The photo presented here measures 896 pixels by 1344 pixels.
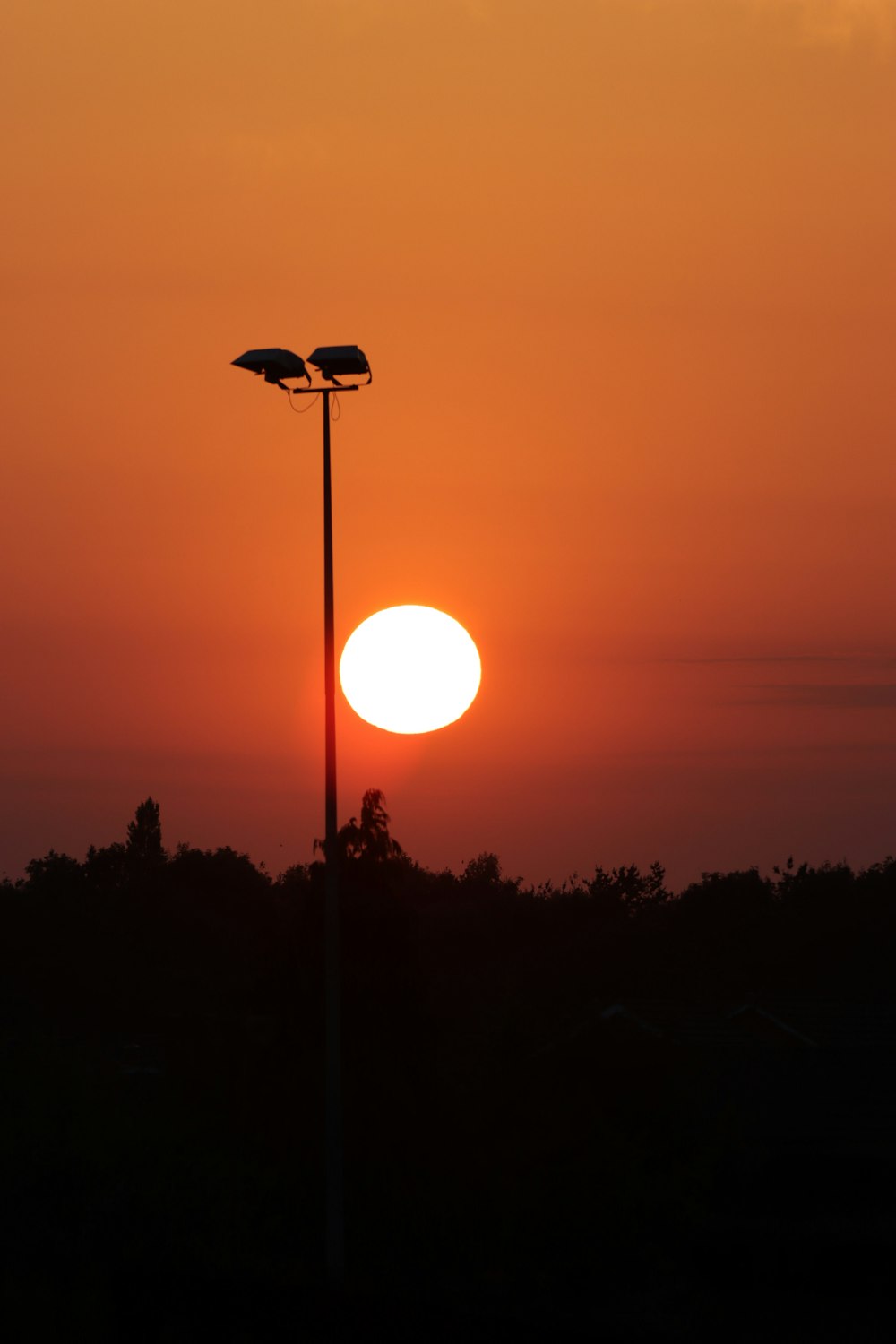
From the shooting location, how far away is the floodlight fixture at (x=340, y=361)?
24.8 meters

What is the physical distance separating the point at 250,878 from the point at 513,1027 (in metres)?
78.4

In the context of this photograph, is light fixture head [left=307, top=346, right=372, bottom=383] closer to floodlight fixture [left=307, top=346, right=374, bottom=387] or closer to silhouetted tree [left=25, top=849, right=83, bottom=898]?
floodlight fixture [left=307, top=346, right=374, bottom=387]

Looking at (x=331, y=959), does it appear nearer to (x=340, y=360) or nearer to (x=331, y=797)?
(x=331, y=797)

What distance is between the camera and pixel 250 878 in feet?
398

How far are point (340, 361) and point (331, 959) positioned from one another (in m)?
9.42

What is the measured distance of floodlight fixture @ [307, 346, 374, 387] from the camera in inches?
975

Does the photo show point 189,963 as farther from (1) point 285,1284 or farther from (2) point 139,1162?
(1) point 285,1284

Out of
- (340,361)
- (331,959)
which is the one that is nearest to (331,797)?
(331,959)

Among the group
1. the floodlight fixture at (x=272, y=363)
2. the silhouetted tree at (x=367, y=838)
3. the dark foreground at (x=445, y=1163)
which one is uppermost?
the floodlight fixture at (x=272, y=363)

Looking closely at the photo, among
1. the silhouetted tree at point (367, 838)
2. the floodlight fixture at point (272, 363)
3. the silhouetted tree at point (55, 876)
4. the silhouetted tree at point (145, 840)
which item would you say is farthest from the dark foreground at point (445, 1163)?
the silhouetted tree at point (145, 840)

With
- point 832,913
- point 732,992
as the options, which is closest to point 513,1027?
point 732,992

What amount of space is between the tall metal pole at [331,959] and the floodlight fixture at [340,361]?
1.46 feet

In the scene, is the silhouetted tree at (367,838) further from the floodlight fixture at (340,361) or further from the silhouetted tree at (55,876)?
the silhouetted tree at (55,876)

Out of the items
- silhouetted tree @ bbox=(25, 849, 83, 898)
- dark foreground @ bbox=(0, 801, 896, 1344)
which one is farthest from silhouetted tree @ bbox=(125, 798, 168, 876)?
dark foreground @ bbox=(0, 801, 896, 1344)
